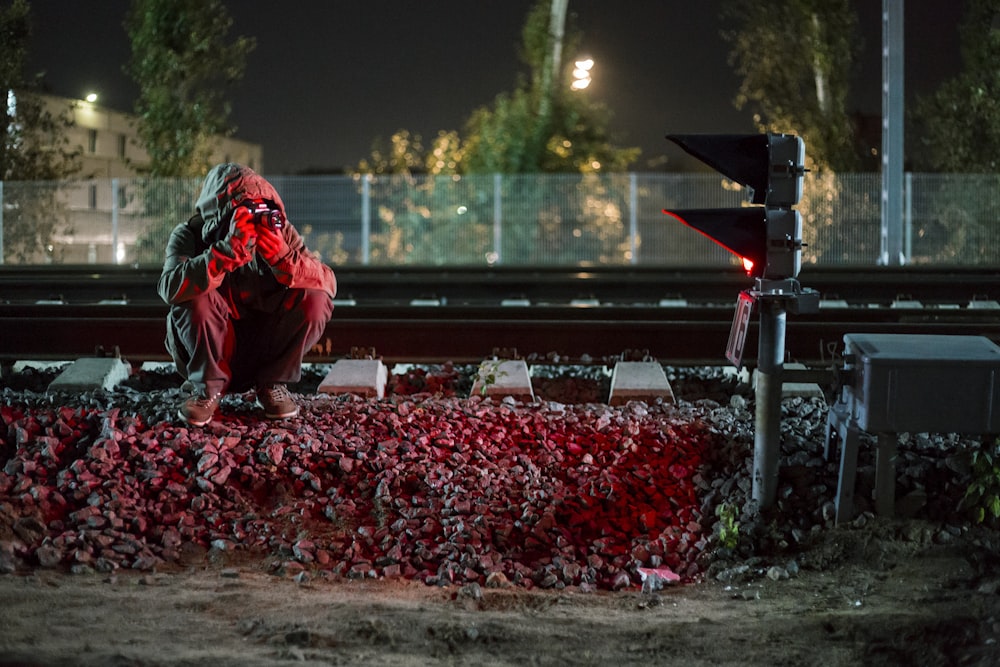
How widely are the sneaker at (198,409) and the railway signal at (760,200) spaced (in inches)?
115

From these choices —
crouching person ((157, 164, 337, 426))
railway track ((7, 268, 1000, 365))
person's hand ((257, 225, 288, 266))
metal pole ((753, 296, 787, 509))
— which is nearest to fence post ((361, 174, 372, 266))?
railway track ((7, 268, 1000, 365))

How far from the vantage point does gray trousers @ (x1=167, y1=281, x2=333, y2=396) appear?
6480 millimetres

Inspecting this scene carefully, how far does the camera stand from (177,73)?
26.6 m

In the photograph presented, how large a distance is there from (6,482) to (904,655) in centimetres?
441

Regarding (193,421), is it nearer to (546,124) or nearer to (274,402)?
(274,402)

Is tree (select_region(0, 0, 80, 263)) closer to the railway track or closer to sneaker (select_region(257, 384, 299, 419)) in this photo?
the railway track

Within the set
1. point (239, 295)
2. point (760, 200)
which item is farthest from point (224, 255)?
point (760, 200)

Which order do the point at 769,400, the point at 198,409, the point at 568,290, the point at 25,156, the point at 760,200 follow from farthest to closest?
the point at 25,156
the point at 568,290
the point at 198,409
the point at 769,400
the point at 760,200

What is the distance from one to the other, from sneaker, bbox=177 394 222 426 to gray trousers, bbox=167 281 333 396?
5cm

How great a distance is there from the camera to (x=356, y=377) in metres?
8.39

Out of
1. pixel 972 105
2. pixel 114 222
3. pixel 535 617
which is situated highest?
pixel 972 105

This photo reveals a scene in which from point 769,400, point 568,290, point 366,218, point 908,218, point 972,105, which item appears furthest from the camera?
point 972,105

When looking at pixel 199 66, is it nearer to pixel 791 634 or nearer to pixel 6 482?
pixel 6 482

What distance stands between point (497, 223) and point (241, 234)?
18569 millimetres
